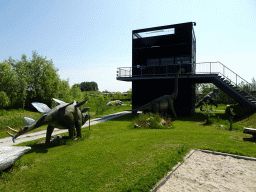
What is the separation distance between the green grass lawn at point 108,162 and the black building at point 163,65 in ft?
31.7

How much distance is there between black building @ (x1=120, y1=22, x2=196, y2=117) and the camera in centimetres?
1734

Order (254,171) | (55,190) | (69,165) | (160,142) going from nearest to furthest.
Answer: (55,190), (254,171), (69,165), (160,142)

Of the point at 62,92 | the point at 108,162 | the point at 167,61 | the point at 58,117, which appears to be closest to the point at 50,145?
the point at 58,117

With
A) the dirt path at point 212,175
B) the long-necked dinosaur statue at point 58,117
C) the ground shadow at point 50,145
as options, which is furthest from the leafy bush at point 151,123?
the dirt path at point 212,175

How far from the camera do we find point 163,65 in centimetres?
1697

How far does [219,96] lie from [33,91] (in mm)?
28937

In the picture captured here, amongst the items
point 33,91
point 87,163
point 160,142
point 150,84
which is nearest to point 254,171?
point 160,142

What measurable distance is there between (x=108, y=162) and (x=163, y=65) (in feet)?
44.3

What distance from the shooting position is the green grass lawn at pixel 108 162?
416 cm

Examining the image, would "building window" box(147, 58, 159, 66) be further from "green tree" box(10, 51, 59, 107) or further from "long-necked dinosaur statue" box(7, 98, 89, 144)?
"green tree" box(10, 51, 59, 107)

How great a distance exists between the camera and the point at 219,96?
2433 cm

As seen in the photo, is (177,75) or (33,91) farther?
(33,91)

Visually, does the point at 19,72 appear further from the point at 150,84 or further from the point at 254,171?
the point at 254,171

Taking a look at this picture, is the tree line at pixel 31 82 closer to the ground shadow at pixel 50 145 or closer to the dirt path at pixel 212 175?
the ground shadow at pixel 50 145
